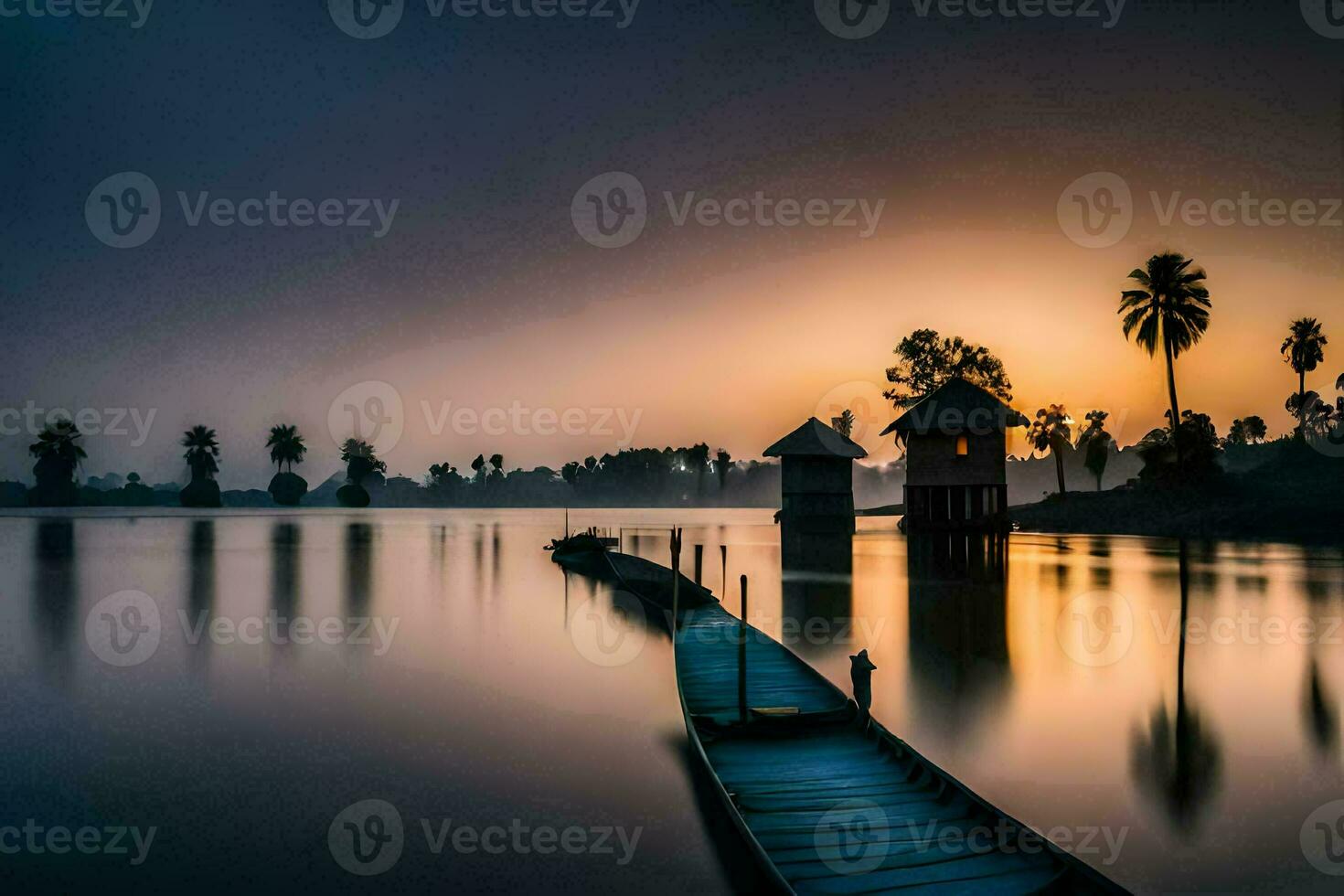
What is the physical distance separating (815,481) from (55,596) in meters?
43.0

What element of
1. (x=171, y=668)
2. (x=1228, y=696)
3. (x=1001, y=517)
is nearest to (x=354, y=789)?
(x=171, y=668)

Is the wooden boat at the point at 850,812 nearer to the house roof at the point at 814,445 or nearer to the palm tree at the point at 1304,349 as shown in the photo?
the house roof at the point at 814,445

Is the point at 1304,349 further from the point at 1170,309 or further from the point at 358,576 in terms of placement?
the point at 358,576

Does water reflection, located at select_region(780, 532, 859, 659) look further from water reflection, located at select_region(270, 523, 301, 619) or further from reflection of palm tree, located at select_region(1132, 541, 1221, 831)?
water reflection, located at select_region(270, 523, 301, 619)

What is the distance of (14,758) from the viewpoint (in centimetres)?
1522

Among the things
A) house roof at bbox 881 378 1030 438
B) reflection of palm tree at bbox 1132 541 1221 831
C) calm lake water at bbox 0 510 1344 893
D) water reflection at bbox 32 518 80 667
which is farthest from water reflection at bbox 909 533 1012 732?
water reflection at bbox 32 518 80 667

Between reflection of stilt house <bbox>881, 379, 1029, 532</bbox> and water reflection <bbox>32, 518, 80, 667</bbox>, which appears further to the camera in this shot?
reflection of stilt house <bbox>881, 379, 1029, 532</bbox>

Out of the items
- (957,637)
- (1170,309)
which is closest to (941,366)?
(1170,309)

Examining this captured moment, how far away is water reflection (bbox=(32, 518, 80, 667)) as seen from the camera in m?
27.1

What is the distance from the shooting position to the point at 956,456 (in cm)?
5075

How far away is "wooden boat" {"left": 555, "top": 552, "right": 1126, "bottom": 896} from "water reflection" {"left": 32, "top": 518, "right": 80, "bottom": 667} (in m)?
21.9

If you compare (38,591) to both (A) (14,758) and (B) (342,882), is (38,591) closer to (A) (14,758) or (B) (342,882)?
(A) (14,758)

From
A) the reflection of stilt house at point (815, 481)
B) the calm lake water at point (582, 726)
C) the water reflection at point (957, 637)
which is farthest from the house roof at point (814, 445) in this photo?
the calm lake water at point (582, 726)

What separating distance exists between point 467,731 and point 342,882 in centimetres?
688
